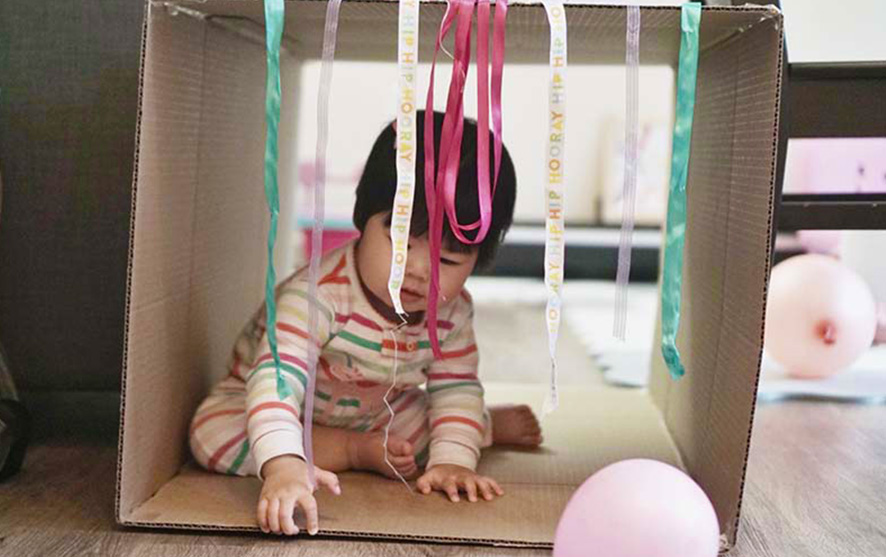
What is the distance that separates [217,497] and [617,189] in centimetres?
252

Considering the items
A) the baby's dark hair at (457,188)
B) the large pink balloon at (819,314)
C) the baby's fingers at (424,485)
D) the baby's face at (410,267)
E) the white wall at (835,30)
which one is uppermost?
the white wall at (835,30)

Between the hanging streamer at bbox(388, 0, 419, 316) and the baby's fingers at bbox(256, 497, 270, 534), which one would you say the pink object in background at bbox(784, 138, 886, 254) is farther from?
the baby's fingers at bbox(256, 497, 270, 534)

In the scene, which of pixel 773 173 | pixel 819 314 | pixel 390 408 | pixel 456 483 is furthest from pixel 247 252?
pixel 819 314

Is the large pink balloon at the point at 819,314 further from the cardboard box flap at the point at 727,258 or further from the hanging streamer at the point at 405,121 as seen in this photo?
the hanging streamer at the point at 405,121

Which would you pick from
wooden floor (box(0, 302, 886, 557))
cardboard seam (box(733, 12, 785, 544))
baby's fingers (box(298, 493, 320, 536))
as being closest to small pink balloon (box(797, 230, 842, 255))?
wooden floor (box(0, 302, 886, 557))

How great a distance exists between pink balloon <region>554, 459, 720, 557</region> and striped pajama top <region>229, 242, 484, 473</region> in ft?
1.06

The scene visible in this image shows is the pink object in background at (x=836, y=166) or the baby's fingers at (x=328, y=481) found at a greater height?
the pink object in background at (x=836, y=166)

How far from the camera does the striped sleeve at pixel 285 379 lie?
1.02m

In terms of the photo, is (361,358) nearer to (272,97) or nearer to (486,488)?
(486,488)

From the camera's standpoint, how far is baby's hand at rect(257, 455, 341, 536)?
95cm

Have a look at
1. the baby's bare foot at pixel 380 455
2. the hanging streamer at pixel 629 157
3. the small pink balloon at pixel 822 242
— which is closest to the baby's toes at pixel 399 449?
the baby's bare foot at pixel 380 455

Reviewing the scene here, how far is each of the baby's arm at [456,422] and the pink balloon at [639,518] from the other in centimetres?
24

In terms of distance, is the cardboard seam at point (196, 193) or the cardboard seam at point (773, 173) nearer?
the cardboard seam at point (773, 173)

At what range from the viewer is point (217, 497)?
1.06m
